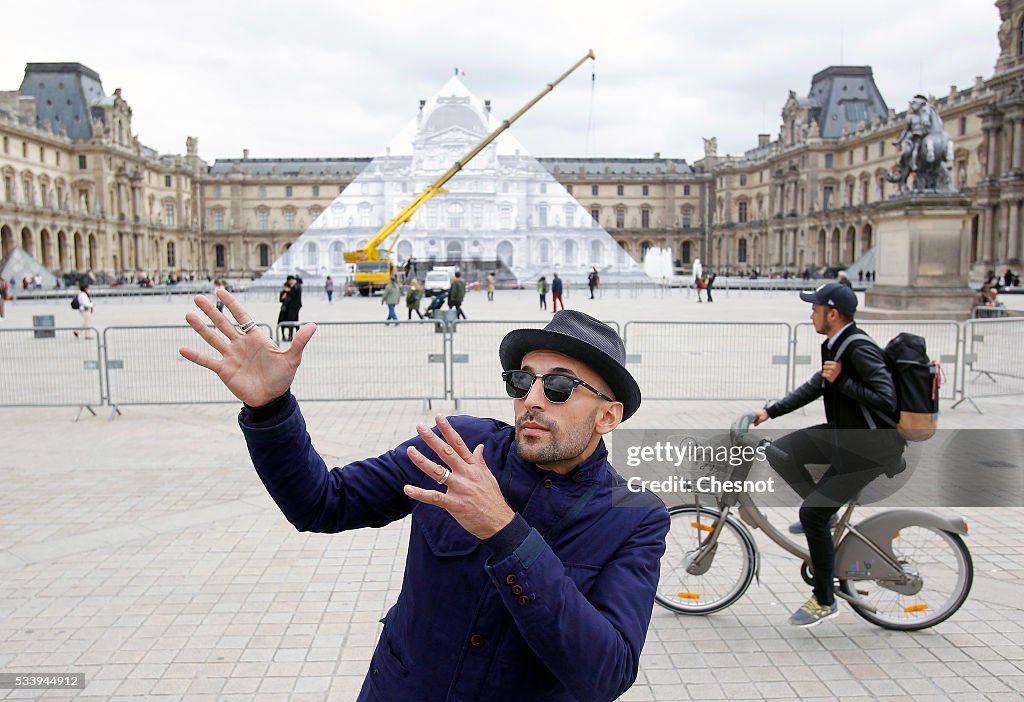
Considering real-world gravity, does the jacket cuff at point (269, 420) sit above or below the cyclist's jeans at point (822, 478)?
above

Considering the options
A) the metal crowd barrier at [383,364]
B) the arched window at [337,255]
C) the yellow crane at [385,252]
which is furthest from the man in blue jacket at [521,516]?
the arched window at [337,255]

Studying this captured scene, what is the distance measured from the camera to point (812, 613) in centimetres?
382

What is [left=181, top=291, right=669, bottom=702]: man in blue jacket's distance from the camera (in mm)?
1690

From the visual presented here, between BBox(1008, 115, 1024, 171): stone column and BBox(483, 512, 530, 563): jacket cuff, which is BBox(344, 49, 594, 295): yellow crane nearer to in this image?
BBox(1008, 115, 1024, 171): stone column

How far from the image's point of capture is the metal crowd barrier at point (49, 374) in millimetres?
9430

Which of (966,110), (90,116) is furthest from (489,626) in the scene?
(90,116)

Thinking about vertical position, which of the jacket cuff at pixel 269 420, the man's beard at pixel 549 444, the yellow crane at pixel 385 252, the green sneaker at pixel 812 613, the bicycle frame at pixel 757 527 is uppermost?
the yellow crane at pixel 385 252

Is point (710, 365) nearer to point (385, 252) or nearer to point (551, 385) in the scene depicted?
point (551, 385)

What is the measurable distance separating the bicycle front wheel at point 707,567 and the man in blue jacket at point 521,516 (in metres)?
2.12

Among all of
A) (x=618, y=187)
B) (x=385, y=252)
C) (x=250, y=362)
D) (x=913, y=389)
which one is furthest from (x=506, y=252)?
(x=250, y=362)

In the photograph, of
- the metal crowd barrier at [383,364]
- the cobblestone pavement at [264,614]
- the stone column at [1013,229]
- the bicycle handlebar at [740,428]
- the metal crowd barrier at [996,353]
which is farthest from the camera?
the stone column at [1013,229]

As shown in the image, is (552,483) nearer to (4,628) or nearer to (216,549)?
(4,628)

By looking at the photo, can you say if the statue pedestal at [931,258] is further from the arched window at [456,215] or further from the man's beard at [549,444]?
the arched window at [456,215]

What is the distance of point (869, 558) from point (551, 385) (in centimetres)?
269
